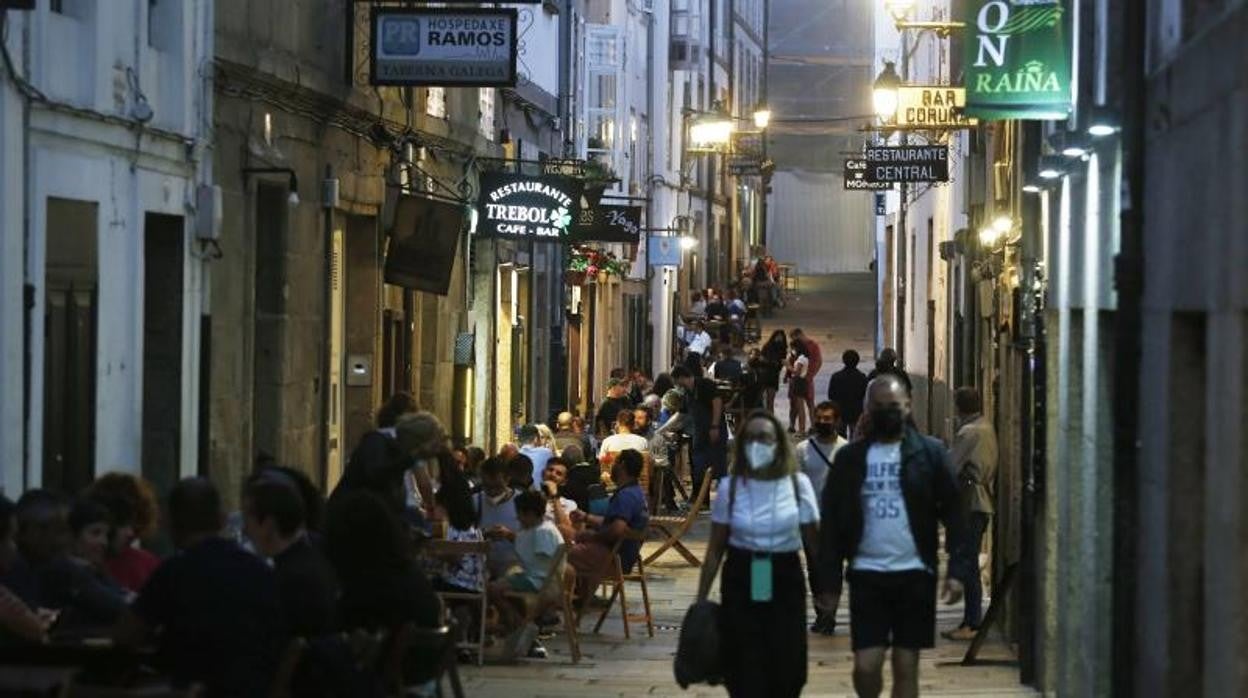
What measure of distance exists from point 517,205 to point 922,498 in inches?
551

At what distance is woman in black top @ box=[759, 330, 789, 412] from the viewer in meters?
39.1

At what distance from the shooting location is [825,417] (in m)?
19.4

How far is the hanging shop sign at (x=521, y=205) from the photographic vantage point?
25672 mm

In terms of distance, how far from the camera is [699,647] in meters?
12.2

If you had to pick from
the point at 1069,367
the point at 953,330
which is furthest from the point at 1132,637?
the point at 953,330

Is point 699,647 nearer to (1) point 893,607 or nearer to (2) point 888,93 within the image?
(1) point 893,607

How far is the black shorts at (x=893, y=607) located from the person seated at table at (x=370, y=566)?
2.19 metres

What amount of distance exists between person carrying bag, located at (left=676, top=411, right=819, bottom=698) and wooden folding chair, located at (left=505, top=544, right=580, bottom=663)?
13.5ft

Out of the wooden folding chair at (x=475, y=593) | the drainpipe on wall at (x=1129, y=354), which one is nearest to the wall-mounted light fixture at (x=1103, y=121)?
the drainpipe on wall at (x=1129, y=354)

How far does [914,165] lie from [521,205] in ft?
17.5

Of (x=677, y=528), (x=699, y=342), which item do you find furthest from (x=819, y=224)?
(x=677, y=528)

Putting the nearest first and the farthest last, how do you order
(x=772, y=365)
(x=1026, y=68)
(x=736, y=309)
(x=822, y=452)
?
1. (x=1026, y=68)
2. (x=822, y=452)
3. (x=772, y=365)
4. (x=736, y=309)

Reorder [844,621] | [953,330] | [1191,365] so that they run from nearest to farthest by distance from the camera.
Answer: [1191,365]
[844,621]
[953,330]

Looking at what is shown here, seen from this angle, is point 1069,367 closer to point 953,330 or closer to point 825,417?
point 825,417
